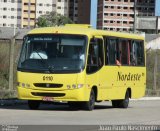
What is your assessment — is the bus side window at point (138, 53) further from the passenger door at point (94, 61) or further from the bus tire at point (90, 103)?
the bus tire at point (90, 103)

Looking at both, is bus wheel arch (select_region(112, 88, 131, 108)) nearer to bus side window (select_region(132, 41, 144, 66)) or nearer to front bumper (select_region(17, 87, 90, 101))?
bus side window (select_region(132, 41, 144, 66))

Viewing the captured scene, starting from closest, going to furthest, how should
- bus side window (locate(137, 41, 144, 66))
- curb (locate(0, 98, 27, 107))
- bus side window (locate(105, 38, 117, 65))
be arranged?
1. curb (locate(0, 98, 27, 107))
2. bus side window (locate(105, 38, 117, 65))
3. bus side window (locate(137, 41, 144, 66))

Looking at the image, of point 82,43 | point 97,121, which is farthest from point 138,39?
point 97,121

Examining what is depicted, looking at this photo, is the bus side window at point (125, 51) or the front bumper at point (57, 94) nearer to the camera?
the front bumper at point (57, 94)

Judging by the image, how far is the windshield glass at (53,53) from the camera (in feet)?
65.1

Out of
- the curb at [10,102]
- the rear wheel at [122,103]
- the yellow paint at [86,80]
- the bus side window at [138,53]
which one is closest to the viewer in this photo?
the yellow paint at [86,80]

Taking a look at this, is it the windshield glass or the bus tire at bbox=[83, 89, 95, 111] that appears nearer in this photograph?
the windshield glass

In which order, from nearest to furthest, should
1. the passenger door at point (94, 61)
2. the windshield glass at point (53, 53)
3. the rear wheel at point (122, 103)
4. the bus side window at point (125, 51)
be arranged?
the windshield glass at point (53, 53), the passenger door at point (94, 61), the bus side window at point (125, 51), the rear wheel at point (122, 103)

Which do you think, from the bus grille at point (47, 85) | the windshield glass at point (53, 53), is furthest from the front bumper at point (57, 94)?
the windshield glass at point (53, 53)

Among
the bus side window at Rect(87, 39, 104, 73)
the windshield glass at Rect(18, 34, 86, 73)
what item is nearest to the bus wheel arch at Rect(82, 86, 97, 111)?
the bus side window at Rect(87, 39, 104, 73)

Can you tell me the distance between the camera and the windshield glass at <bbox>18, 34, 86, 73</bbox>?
1984 centimetres

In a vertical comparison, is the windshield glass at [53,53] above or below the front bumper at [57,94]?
above

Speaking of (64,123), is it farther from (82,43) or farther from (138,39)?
(138,39)

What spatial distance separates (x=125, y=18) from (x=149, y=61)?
465 feet
